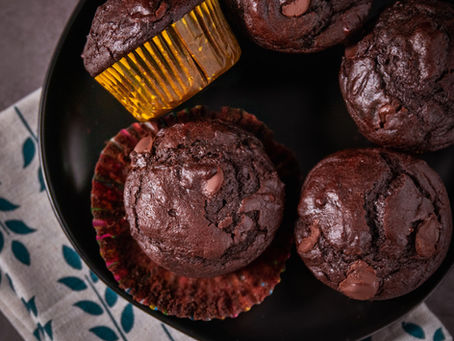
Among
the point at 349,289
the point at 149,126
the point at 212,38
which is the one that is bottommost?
the point at 349,289

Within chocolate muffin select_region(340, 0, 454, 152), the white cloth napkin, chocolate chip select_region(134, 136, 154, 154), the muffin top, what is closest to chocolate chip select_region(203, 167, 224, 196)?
chocolate chip select_region(134, 136, 154, 154)

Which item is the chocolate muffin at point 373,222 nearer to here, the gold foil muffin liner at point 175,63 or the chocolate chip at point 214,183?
the chocolate chip at point 214,183

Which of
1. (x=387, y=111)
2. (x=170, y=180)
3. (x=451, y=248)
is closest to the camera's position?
(x=170, y=180)

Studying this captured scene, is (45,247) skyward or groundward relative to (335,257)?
skyward

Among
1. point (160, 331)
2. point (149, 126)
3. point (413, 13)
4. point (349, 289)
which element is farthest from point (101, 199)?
point (413, 13)

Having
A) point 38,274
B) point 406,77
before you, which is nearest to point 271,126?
point 406,77

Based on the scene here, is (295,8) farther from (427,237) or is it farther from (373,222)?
(427,237)

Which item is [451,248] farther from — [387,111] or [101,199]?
[101,199]
